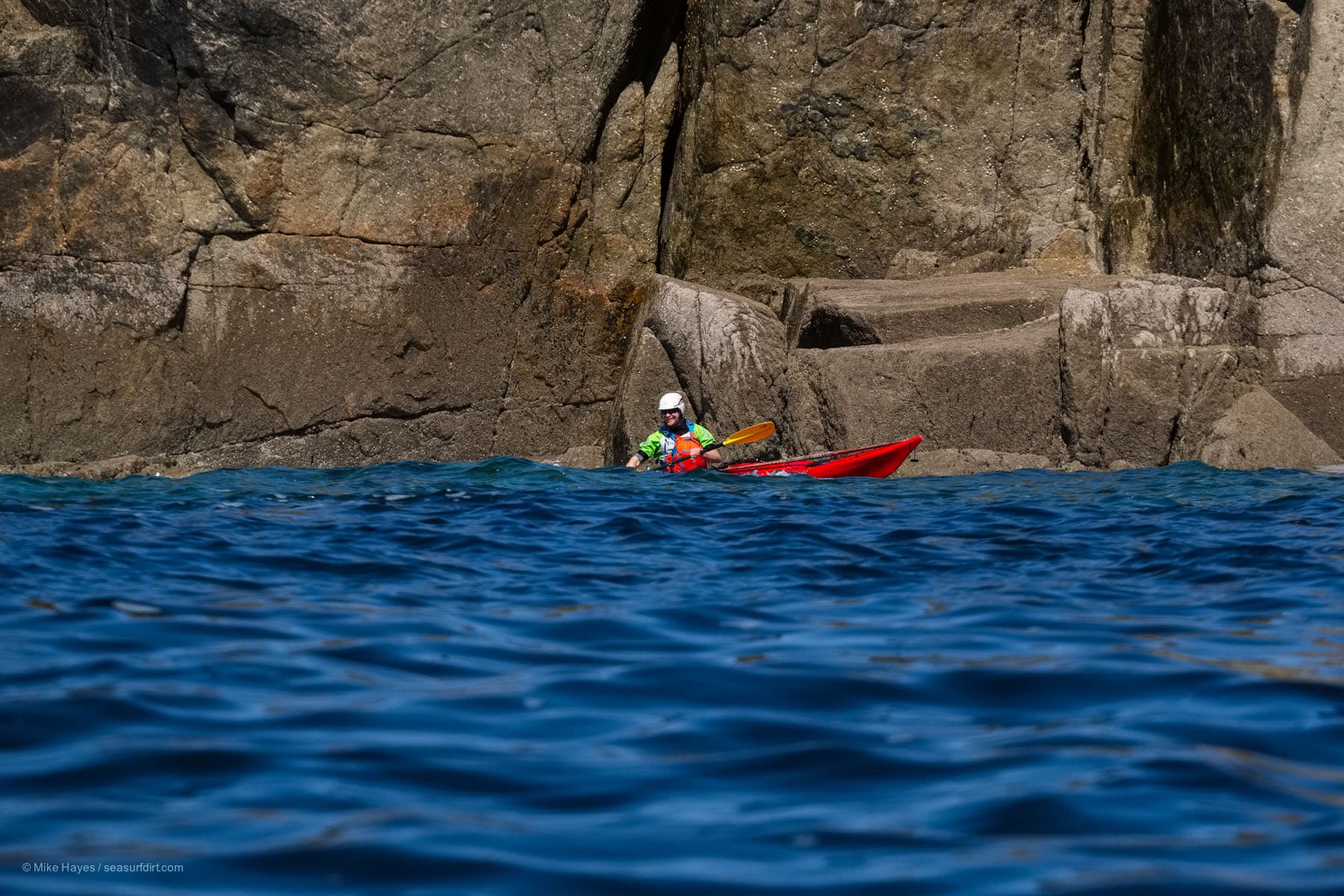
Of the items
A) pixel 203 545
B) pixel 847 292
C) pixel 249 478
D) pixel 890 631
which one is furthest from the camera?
pixel 847 292

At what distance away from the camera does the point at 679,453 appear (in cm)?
1212

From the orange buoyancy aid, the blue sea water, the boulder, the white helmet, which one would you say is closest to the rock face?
the white helmet

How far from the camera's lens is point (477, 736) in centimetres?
327

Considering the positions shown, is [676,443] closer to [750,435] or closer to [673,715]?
[750,435]

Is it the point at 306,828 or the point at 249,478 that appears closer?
the point at 306,828

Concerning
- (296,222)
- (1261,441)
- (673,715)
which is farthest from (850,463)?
(673,715)

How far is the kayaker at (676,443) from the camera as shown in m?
12.1

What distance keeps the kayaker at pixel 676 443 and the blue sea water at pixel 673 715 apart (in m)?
5.03

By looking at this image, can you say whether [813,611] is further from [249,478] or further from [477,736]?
[249,478]

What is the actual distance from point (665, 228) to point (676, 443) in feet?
14.0

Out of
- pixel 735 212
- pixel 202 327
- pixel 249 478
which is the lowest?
pixel 249 478

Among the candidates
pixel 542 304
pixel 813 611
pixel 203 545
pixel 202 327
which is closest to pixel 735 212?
pixel 542 304

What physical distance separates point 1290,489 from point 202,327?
9458 millimetres

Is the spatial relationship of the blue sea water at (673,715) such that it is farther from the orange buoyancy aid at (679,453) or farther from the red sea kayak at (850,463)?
the orange buoyancy aid at (679,453)
